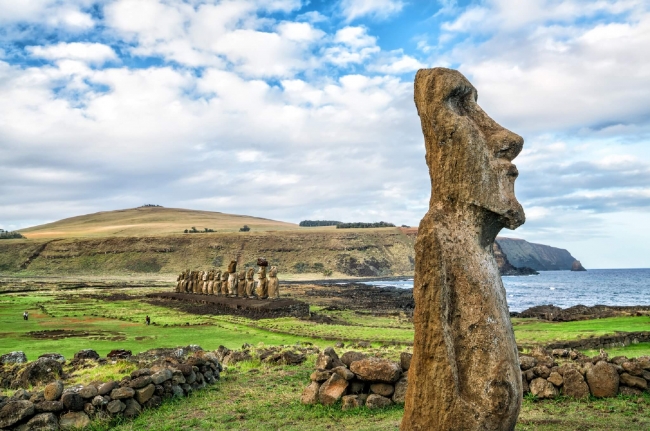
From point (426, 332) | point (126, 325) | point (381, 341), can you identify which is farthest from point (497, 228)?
point (126, 325)

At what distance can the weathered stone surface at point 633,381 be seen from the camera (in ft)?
31.4

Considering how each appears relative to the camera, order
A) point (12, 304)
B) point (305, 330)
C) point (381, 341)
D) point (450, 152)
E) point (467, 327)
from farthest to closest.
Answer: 1. point (12, 304)
2. point (305, 330)
3. point (381, 341)
4. point (450, 152)
5. point (467, 327)

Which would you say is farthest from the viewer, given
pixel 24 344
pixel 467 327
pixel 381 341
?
pixel 24 344

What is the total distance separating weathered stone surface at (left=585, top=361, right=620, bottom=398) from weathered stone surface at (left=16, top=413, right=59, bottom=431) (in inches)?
362

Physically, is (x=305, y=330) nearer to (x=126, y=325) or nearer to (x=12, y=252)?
(x=126, y=325)

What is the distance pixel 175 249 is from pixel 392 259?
57.3m

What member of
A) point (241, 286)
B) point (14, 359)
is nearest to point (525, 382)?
point (14, 359)

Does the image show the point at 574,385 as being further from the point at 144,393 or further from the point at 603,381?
the point at 144,393

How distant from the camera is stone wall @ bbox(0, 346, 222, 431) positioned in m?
8.72

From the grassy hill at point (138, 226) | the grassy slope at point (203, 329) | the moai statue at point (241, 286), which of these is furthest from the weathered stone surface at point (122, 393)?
the grassy hill at point (138, 226)

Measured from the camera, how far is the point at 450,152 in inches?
235

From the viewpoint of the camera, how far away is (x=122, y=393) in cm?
955

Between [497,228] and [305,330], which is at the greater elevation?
[497,228]

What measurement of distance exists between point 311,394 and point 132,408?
10.5ft
